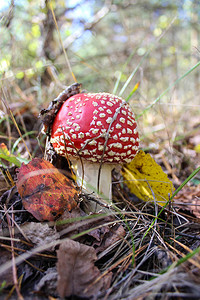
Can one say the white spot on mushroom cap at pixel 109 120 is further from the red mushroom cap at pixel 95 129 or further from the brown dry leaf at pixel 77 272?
the brown dry leaf at pixel 77 272

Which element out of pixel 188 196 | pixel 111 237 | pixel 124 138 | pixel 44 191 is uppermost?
pixel 124 138

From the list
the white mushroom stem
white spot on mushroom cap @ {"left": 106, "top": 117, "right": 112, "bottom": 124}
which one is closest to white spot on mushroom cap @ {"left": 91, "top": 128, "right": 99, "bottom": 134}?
white spot on mushroom cap @ {"left": 106, "top": 117, "right": 112, "bottom": 124}

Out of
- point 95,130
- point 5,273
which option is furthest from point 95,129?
point 5,273

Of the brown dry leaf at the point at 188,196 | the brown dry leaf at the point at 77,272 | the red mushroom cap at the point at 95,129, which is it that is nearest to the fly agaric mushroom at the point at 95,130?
the red mushroom cap at the point at 95,129

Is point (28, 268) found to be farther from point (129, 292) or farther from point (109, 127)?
point (109, 127)

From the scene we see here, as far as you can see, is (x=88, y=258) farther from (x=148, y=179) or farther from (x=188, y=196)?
(x=188, y=196)
